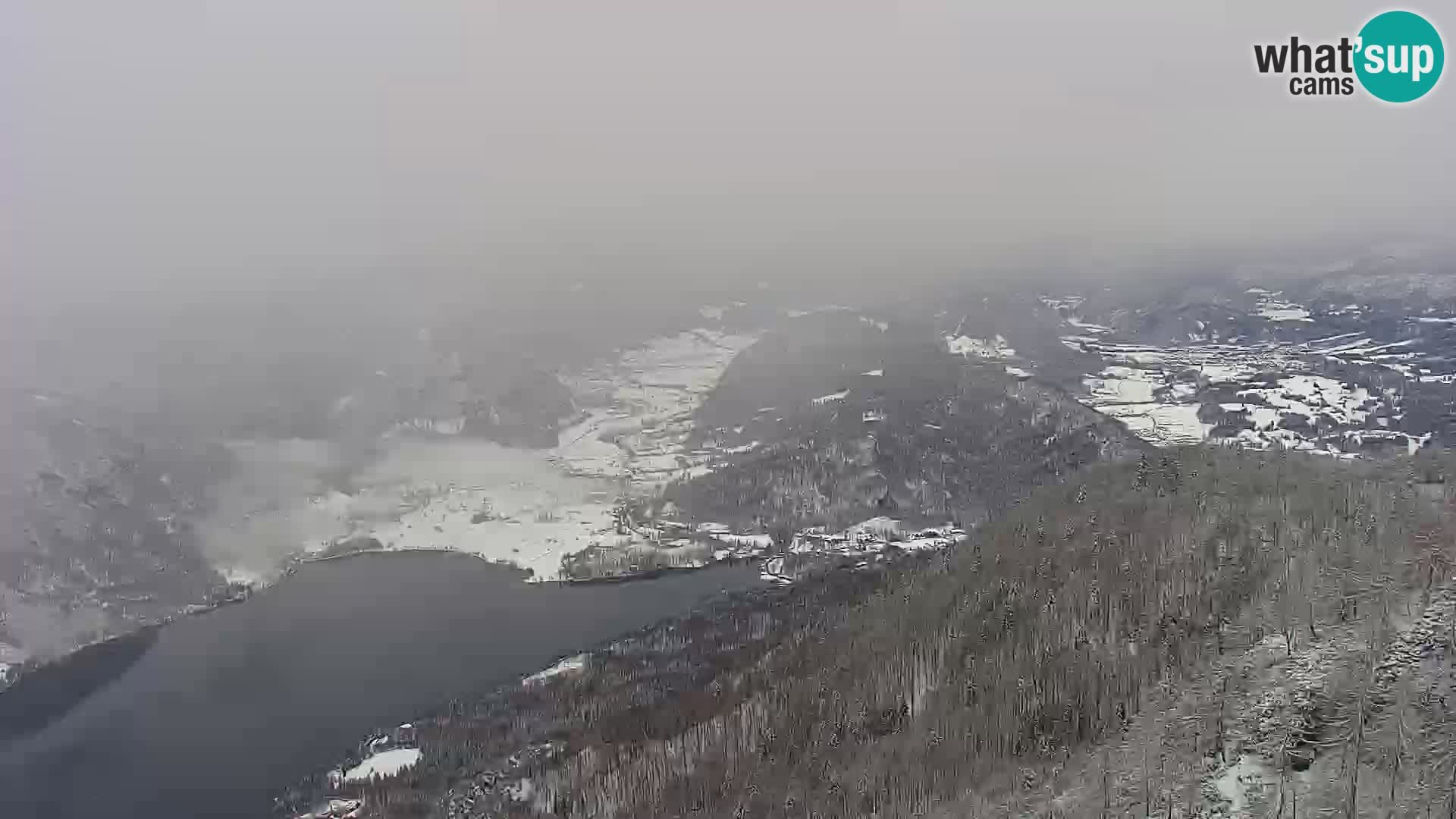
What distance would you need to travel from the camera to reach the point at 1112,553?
→ 11244 centimetres

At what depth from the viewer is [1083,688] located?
83500mm

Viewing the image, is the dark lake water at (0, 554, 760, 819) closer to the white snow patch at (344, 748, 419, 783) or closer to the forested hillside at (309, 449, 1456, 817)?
the white snow patch at (344, 748, 419, 783)

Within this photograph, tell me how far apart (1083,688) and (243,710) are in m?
144

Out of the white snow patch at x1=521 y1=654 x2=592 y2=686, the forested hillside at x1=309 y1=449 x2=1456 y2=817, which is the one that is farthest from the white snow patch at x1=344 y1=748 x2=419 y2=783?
the white snow patch at x1=521 y1=654 x2=592 y2=686

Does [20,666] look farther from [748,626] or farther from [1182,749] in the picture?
[1182,749]

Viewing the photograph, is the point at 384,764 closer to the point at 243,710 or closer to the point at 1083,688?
the point at 243,710

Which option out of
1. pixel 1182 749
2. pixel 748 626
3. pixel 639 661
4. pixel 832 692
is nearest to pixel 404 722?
pixel 639 661

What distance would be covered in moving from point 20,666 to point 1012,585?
636 feet

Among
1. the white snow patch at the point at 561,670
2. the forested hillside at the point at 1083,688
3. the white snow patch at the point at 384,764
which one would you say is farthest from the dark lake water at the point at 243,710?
the forested hillside at the point at 1083,688

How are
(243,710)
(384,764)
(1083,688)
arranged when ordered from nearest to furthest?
1. (1083,688)
2. (384,764)
3. (243,710)

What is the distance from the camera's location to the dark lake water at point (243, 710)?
440ft

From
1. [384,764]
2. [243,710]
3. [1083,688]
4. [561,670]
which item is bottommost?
[561,670]

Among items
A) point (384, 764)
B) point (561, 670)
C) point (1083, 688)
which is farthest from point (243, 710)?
point (1083, 688)

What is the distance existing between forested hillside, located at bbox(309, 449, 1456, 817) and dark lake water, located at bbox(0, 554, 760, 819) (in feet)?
64.8
